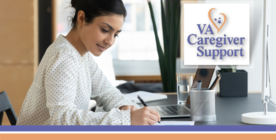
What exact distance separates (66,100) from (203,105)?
1.41 ft

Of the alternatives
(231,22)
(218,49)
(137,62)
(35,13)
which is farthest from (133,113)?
(137,62)

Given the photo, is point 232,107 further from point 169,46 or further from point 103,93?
point 169,46

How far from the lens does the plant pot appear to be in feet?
4.97

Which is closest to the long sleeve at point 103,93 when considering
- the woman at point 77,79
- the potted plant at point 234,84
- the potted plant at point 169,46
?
the woman at point 77,79

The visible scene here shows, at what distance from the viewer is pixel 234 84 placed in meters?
1.52

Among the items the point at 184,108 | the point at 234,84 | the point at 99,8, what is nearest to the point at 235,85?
the point at 234,84

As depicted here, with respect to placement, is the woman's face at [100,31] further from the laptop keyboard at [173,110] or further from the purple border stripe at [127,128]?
the purple border stripe at [127,128]

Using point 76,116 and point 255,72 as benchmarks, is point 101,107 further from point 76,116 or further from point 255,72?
point 255,72

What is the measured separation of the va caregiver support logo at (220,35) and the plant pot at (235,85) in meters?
0.10

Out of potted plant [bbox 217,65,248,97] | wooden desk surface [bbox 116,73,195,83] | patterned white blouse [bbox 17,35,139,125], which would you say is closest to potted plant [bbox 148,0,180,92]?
potted plant [bbox 217,65,248,97]

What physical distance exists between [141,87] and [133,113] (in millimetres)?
2128

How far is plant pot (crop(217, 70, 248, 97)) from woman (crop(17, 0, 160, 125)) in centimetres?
54

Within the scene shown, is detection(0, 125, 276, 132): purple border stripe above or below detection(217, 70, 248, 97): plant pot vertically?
above

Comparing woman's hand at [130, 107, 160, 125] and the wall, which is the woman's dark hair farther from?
the wall
